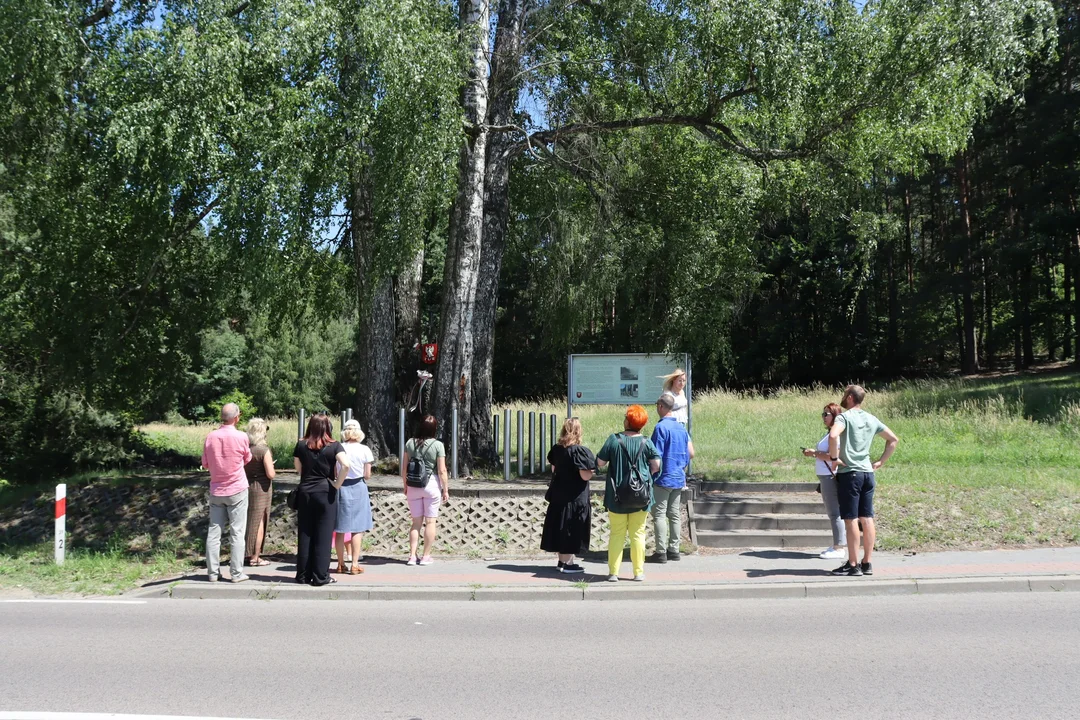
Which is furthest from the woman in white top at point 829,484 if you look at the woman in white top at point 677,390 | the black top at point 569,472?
the black top at point 569,472

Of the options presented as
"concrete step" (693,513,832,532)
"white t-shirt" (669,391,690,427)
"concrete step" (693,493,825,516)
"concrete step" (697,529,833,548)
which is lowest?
"concrete step" (697,529,833,548)

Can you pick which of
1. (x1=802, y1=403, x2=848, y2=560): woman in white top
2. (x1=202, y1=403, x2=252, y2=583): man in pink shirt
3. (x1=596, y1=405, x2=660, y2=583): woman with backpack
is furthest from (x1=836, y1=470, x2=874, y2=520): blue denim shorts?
(x1=202, y1=403, x2=252, y2=583): man in pink shirt

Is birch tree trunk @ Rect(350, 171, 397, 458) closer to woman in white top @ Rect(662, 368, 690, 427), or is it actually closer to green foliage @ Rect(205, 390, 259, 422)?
woman in white top @ Rect(662, 368, 690, 427)

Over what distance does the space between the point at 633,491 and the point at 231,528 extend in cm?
434

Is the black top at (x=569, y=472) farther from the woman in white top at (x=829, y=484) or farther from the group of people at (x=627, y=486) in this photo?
the woman in white top at (x=829, y=484)

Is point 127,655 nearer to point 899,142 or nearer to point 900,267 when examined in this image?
point 899,142

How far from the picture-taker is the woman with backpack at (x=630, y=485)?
9.55 meters

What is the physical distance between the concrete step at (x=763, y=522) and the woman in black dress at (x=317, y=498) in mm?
4858

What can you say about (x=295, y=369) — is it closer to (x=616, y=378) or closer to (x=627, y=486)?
(x=616, y=378)

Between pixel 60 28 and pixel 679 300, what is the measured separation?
18.2 meters

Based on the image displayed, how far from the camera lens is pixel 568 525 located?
10.1 metres

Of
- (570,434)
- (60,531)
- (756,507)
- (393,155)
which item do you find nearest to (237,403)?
(60,531)

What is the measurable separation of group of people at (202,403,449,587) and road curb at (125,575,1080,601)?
15.5 inches

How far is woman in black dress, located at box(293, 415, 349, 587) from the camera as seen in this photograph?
389 inches
